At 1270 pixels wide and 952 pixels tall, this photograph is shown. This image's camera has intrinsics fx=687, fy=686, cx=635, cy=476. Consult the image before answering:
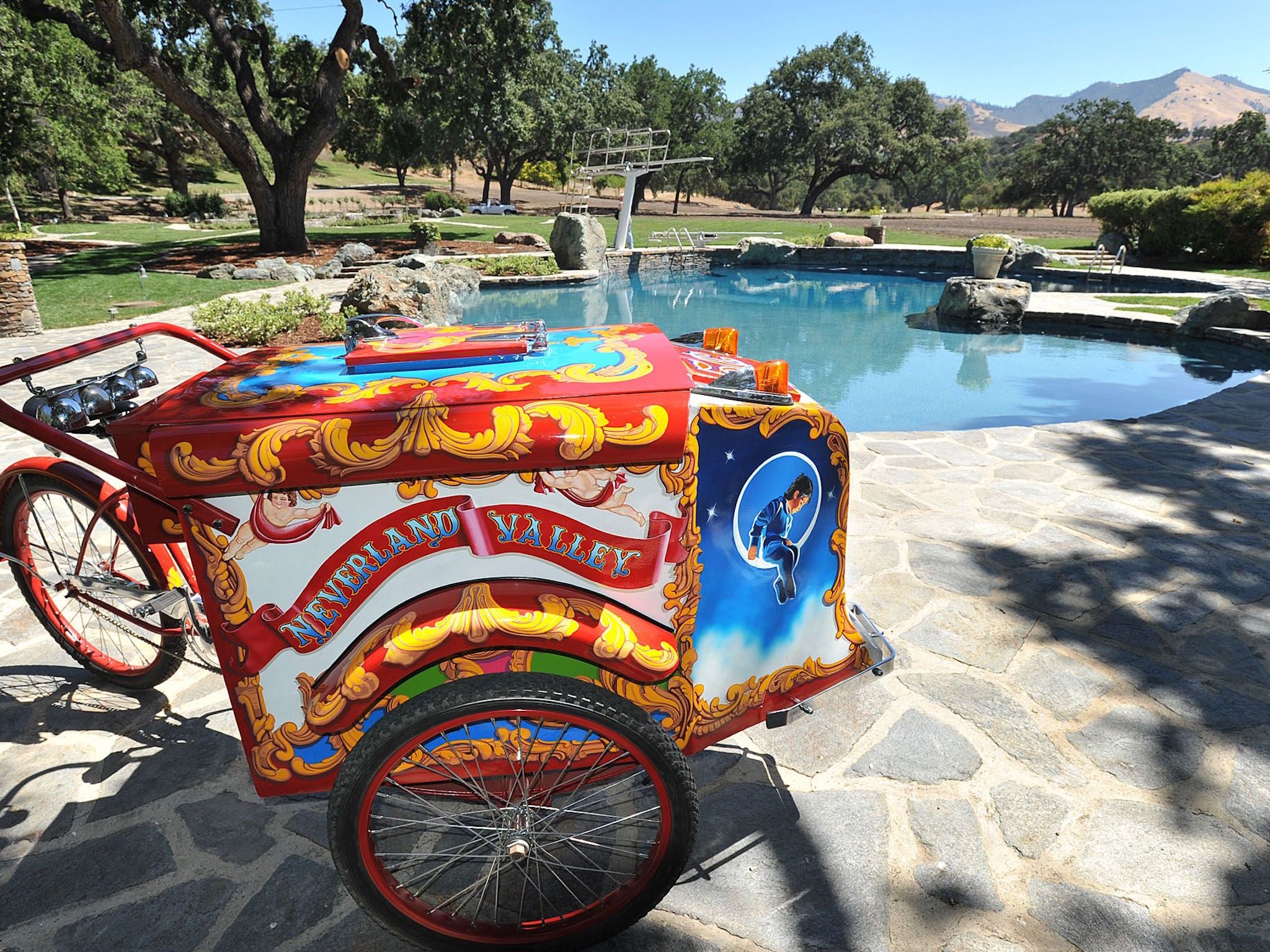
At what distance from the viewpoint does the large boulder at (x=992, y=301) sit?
1363cm

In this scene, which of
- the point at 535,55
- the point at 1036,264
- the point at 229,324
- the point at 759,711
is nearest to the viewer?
the point at 759,711

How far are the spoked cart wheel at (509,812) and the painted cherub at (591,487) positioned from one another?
16.6 inches

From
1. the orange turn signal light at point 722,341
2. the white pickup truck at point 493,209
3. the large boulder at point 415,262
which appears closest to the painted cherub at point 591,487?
the orange turn signal light at point 722,341

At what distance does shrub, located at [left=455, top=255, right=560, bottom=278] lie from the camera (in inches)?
719

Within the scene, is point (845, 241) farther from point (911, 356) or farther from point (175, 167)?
point (175, 167)

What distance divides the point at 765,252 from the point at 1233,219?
12884 millimetres

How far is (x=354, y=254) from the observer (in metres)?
17.6

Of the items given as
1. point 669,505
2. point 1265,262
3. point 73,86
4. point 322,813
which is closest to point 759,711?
point 669,505

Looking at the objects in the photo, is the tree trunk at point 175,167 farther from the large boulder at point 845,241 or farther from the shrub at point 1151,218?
the shrub at point 1151,218

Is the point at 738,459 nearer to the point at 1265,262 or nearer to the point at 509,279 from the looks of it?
the point at 509,279

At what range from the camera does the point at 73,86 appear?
21.2 metres

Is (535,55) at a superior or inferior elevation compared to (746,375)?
superior

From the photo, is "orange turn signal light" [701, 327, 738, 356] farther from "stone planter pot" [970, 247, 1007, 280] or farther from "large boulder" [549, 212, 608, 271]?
"large boulder" [549, 212, 608, 271]

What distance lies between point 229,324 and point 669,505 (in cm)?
978
